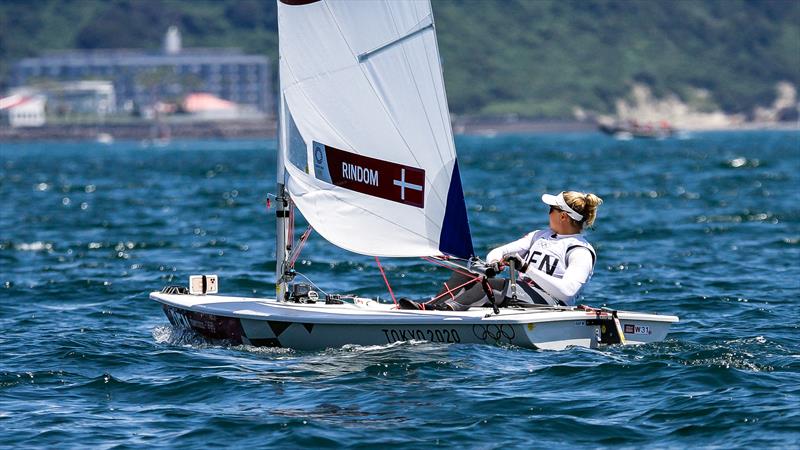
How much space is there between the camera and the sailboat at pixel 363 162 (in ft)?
48.4

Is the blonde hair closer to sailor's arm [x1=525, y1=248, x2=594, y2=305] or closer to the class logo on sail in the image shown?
sailor's arm [x1=525, y1=248, x2=594, y2=305]

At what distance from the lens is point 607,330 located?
1452 centimetres

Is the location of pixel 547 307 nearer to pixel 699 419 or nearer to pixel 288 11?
pixel 699 419

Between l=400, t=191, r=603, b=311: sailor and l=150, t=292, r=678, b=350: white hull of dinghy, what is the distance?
0.83ft

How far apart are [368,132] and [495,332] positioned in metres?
2.61

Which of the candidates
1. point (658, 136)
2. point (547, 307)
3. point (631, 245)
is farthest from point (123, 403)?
point (658, 136)

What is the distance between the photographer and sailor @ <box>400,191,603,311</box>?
48.8ft

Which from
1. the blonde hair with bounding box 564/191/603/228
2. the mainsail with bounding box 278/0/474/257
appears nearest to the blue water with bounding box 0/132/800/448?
the mainsail with bounding box 278/0/474/257

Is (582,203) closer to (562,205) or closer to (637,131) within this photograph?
(562,205)

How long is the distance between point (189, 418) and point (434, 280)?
34.7ft

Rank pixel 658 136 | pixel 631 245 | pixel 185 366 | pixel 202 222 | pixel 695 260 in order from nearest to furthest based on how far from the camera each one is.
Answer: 1. pixel 185 366
2. pixel 695 260
3. pixel 631 245
4. pixel 202 222
5. pixel 658 136

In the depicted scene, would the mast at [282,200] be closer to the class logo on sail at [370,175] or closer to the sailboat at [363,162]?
the sailboat at [363,162]

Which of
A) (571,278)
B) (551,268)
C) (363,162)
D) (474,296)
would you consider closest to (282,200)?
(363,162)

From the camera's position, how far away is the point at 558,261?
1501 centimetres
